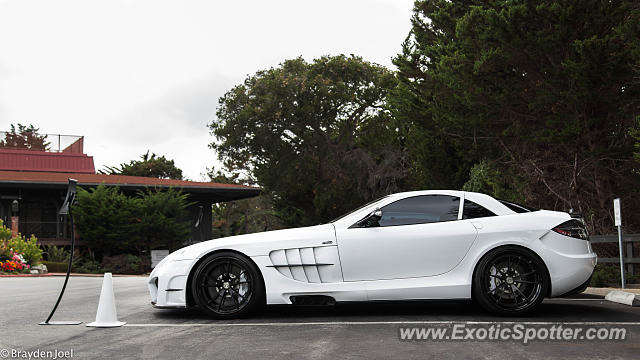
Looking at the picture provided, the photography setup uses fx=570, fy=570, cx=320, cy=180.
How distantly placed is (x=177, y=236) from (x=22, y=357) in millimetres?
22866

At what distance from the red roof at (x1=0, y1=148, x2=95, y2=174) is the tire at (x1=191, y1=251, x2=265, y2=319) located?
28.2 m

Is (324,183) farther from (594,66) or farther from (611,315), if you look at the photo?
(611,315)

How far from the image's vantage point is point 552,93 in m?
12.4

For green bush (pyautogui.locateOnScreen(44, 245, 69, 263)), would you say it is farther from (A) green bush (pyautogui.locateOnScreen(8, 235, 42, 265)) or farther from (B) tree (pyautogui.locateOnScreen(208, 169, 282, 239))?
(B) tree (pyautogui.locateOnScreen(208, 169, 282, 239))

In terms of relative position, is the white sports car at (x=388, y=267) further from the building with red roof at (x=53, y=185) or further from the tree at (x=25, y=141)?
the tree at (x=25, y=141)

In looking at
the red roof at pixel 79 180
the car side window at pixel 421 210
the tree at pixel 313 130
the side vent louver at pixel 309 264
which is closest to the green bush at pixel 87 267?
the red roof at pixel 79 180

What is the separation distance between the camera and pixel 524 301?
20.3ft

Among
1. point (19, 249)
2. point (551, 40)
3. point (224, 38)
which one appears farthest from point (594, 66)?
point (19, 249)

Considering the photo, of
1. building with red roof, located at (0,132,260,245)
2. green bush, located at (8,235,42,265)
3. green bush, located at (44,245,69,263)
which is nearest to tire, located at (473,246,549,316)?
green bush, located at (8,235,42,265)

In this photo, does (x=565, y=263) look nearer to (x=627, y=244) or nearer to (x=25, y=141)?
(x=627, y=244)

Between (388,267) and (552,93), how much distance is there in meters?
8.07

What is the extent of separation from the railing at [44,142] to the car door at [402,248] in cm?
3015

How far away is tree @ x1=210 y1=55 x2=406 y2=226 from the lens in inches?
1401

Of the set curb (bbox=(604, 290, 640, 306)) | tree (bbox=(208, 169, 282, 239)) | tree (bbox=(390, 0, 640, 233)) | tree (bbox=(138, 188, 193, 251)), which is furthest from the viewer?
tree (bbox=(208, 169, 282, 239))
